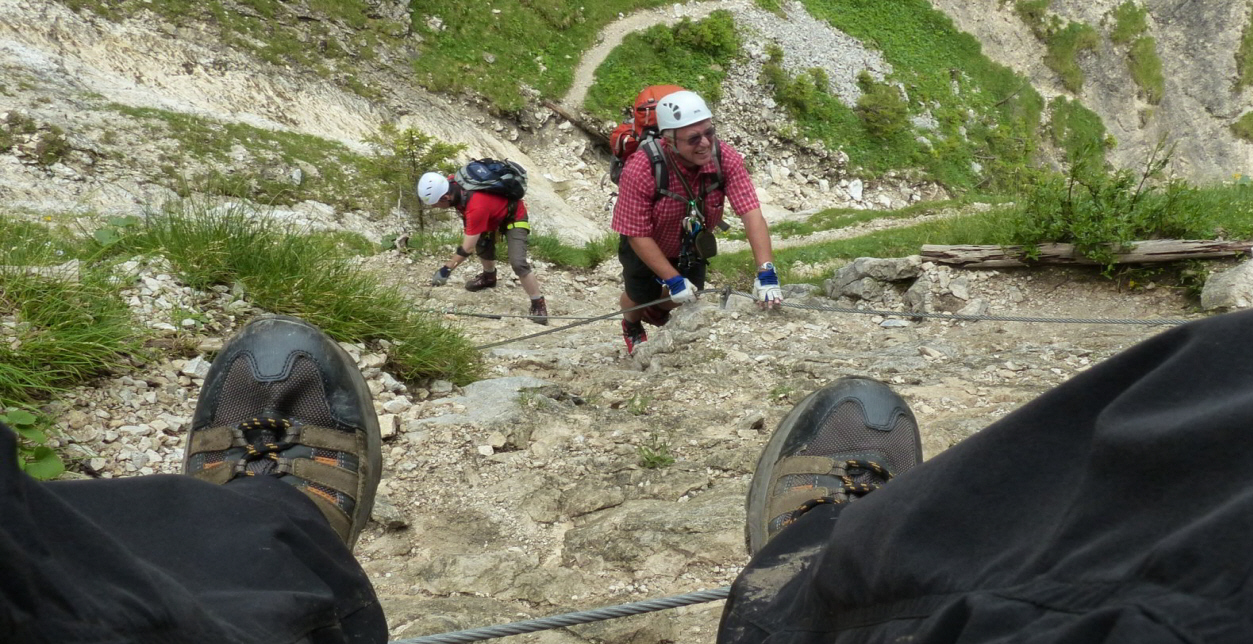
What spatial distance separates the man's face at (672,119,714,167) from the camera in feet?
16.6

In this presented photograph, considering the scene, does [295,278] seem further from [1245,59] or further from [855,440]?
[1245,59]

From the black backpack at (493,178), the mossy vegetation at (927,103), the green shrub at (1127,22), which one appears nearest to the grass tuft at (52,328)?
the black backpack at (493,178)

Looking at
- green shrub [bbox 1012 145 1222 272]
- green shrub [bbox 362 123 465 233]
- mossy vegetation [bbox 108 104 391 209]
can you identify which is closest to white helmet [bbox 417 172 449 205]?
mossy vegetation [bbox 108 104 391 209]

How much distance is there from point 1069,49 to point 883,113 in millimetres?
9760

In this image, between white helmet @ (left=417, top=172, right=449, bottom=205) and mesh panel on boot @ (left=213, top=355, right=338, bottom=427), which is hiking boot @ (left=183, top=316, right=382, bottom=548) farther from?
white helmet @ (left=417, top=172, right=449, bottom=205)

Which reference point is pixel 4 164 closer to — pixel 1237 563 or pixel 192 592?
pixel 192 592

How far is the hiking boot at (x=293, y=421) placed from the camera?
2.17 metres

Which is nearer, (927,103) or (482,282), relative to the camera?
(482,282)

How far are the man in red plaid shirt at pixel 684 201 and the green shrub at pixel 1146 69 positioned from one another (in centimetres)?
3128

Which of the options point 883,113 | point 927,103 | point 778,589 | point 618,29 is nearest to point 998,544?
point 778,589

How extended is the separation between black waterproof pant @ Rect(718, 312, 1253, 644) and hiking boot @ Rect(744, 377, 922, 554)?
3.14 feet

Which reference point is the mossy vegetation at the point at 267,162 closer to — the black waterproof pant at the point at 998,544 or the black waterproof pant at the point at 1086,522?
the black waterproof pant at the point at 998,544

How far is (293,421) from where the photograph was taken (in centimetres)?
233

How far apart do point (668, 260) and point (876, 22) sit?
1035 inches
